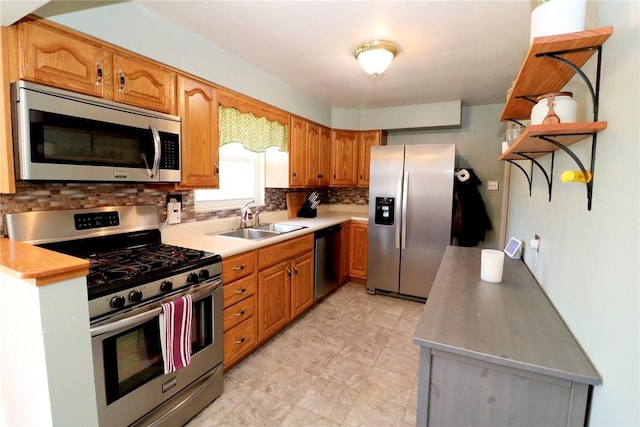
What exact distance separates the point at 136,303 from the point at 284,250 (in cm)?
130

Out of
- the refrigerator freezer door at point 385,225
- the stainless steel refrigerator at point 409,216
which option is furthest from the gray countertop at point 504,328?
the refrigerator freezer door at point 385,225

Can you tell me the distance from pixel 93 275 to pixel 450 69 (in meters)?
2.89

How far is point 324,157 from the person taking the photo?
3.95 meters

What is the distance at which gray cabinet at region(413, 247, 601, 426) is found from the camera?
89cm

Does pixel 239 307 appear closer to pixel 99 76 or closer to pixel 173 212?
pixel 173 212

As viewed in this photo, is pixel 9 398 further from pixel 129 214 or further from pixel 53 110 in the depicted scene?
pixel 53 110

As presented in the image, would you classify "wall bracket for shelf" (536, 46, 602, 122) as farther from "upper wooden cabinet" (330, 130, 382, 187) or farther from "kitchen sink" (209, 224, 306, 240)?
"upper wooden cabinet" (330, 130, 382, 187)

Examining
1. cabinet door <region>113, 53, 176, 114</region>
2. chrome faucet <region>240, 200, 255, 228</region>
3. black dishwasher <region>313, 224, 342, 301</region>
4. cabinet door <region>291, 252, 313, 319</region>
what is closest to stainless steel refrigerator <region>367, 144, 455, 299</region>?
black dishwasher <region>313, 224, 342, 301</region>

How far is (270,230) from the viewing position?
304 centimetres

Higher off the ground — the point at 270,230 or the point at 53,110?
the point at 53,110

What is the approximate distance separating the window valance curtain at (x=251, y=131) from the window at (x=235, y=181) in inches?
4.9

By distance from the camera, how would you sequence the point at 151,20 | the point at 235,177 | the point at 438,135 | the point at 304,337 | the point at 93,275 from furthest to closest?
the point at 438,135 < the point at 235,177 < the point at 304,337 < the point at 151,20 < the point at 93,275

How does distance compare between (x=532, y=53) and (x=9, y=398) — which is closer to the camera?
(x=532, y=53)

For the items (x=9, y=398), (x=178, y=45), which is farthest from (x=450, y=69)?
(x=9, y=398)
